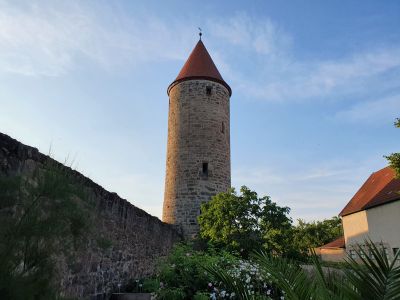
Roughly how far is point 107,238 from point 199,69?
1583 cm

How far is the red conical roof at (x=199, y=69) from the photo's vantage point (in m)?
19.0

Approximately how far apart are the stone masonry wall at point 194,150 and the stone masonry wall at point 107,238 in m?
7.55

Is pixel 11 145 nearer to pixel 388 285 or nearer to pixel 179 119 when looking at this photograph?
pixel 388 285

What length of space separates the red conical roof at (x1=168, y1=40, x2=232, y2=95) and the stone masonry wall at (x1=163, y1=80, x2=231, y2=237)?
272 mm

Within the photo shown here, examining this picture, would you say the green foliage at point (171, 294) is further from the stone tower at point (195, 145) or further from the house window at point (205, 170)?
the house window at point (205, 170)

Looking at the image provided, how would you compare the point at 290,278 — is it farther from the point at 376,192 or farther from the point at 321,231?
the point at 321,231

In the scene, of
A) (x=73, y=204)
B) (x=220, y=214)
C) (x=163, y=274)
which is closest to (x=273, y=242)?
(x=220, y=214)

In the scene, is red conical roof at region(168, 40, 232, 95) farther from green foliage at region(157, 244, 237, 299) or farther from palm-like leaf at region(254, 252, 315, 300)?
palm-like leaf at region(254, 252, 315, 300)

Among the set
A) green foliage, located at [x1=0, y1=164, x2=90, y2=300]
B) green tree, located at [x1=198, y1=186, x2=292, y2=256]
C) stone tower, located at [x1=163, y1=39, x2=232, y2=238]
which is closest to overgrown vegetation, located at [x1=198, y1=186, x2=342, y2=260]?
green tree, located at [x1=198, y1=186, x2=292, y2=256]

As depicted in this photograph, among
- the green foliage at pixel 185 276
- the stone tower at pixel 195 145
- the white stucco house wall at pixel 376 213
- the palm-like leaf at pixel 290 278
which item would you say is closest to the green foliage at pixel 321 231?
the white stucco house wall at pixel 376 213

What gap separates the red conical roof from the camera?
19.0 metres

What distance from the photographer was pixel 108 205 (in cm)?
592

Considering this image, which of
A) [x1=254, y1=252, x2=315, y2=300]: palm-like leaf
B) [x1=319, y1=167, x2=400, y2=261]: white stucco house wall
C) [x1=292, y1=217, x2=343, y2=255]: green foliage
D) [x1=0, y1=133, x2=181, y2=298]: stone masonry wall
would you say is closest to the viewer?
[x1=254, y1=252, x2=315, y2=300]: palm-like leaf

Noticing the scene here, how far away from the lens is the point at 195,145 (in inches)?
698
